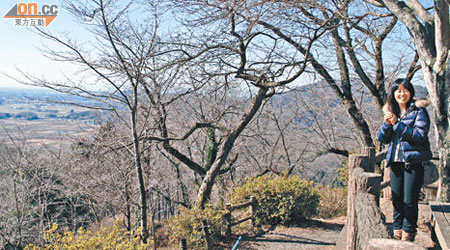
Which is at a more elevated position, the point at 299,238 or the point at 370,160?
the point at 370,160

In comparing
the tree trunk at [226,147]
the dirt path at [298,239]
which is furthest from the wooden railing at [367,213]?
the tree trunk at [226,147]

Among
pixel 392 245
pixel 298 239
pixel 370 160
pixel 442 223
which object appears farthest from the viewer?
pixel 298 239

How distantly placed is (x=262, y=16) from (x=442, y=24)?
3003mm

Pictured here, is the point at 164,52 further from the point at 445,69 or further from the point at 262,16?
the point at 445,69

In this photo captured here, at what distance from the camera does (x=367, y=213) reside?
189 cm

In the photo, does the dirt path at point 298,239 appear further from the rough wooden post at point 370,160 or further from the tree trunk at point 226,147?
the rough wooden post at point 370,160

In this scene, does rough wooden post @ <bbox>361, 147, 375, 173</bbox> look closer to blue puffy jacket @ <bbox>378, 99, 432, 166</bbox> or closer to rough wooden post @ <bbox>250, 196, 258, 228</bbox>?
blue puffy jacket @ <bbox>378, 99, 432, 166</bbox>

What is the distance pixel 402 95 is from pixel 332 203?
273 inches

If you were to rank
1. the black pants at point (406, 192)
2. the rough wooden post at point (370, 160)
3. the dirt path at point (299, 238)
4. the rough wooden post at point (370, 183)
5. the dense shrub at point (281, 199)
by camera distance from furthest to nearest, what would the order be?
the dense shrub at point (281, 199)
the dirt path at point (299, 238)
the rough wooden post at point (370, 160)
the black pants at point (406, 192)
the rough wooden post at point (370, 183)

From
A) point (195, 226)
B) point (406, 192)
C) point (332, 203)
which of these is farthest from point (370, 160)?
point (332, 203)

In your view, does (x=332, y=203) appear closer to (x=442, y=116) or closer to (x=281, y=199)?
(x=281, y=199)

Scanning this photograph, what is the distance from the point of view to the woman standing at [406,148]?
8.84 feet

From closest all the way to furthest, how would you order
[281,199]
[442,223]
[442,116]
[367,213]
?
[367,213], [442,223], [442,116], [281,199]

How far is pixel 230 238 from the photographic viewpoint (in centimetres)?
682
